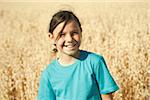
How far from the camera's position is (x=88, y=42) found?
356 centimetres

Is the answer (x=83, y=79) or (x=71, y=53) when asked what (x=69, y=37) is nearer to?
(x=71, y=53)

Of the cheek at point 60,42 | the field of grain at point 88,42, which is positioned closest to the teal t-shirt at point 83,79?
the cheek at point 60,42

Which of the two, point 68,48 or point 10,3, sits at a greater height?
point 10,3

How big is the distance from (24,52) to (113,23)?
0.77m

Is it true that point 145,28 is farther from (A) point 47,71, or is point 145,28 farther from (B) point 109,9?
(A) point 47,71

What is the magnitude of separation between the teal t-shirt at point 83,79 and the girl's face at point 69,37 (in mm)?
65

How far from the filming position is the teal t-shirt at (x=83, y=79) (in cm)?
212

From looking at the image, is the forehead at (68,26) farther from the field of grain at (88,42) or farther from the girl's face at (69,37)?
the field of grain at (88,42)

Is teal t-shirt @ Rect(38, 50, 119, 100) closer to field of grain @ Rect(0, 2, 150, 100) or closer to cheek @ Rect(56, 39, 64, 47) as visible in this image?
cheek @ Rect(56, 39, 64, 47)

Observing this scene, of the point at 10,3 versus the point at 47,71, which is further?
the point at 10,3

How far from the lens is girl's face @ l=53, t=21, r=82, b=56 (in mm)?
2156

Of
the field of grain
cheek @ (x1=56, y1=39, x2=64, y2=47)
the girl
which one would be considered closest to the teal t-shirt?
the girl

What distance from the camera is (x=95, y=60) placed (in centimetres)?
212

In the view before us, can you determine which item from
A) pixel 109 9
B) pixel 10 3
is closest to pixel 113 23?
pixel 109 9
